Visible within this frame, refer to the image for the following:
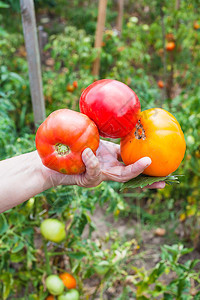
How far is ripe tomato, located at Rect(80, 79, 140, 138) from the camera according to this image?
942 mm

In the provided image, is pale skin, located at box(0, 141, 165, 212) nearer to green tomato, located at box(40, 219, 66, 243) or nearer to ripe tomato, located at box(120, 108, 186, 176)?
ripe tomato, located at box(120, 108, 186, 176)

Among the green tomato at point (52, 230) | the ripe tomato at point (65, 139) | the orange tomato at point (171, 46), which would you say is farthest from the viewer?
the orange tomato at point (171, 46)

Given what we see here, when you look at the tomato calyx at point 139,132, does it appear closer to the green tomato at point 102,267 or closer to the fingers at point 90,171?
the fingers at point 90,171

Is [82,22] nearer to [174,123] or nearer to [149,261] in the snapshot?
[149,261]

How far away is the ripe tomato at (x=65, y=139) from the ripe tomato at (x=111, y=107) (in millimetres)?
50

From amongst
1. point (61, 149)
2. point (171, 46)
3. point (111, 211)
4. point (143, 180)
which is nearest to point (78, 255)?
point (111, 211)

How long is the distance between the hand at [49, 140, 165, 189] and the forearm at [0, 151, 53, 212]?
7cm

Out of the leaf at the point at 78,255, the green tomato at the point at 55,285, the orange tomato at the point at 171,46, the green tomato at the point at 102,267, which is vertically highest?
the orange tomato at the point at 171,46

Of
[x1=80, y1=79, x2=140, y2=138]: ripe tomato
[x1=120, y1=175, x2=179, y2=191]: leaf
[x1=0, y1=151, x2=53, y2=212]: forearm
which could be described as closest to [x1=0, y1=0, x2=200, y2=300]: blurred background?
[x1=0, y1=151, x2=53, y2=212]: forearm

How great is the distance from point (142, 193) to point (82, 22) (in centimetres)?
371

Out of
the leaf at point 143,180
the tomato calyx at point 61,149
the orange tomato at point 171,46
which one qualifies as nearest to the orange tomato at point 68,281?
the leaf at point 143,180

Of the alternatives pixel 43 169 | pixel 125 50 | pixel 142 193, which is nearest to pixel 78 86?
pixel 125 50

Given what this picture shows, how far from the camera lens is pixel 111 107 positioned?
3.08 feet

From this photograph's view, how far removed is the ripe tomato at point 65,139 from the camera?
2.90 feet
